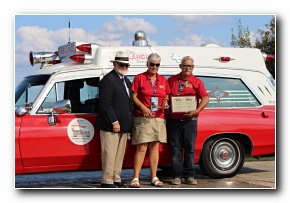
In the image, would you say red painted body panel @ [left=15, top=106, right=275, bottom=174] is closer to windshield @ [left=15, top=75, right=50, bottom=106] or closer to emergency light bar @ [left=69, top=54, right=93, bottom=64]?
windshield @ [left=15, top=75, right=50, bottom=106]

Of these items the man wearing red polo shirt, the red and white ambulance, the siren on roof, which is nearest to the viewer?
the red and white ambulance

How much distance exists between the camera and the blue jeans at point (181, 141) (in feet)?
27.5

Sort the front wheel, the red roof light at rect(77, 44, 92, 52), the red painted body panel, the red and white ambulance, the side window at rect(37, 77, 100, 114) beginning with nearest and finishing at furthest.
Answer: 1. the red painted body panel
2. the red and white ambulance
3. the side window at rect(37, 77, 100, 114)
4. the red roof light at rect(77, 44, 92, 52)
5. the front wheel

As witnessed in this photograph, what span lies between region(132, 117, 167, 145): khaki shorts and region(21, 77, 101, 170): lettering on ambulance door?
58 centimetres

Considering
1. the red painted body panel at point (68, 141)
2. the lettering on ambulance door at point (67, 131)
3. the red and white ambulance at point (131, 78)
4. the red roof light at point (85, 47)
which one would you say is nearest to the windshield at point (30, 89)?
the red and white ambulance at point (131, 78)

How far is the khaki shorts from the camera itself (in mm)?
8070

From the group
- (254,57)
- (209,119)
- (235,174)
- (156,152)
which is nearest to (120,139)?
(156,152)

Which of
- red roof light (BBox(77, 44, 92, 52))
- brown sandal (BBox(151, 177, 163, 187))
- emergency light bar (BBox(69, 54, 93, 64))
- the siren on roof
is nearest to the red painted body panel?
brown sandal (BBox(151, 177, 163, 187))

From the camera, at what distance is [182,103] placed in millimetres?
8234

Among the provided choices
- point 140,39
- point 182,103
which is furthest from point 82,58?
point 182,103

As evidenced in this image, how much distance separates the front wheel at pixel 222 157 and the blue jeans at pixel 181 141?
0.49 metres

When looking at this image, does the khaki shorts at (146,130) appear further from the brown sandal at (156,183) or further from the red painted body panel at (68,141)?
the brown sandal at (156,183)

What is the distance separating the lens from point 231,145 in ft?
29.7

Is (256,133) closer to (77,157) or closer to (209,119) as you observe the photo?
(209,119)
